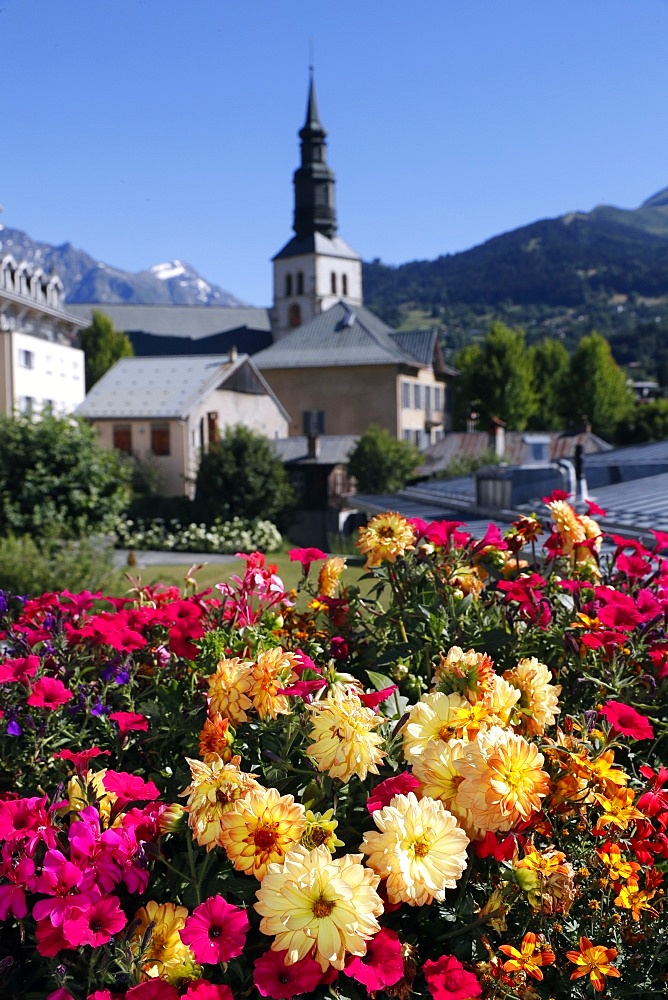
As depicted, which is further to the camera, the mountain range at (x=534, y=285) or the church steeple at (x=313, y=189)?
the mountain range at (x=534, y=285)

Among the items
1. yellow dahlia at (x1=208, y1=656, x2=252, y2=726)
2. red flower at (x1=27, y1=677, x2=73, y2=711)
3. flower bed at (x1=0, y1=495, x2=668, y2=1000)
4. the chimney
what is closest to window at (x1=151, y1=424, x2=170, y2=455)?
the chimney

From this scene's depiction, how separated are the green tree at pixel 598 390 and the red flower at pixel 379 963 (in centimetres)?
6219

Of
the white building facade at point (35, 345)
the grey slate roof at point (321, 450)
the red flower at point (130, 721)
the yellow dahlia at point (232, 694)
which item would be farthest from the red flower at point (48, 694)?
the grey slate roof at point (321, 450)

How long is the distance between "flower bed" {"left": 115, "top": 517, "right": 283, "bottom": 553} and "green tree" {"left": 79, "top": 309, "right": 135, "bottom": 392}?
3287 cm

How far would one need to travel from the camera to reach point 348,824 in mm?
1784

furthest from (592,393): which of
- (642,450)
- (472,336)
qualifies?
(472,336)

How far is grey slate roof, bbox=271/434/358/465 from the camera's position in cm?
3803

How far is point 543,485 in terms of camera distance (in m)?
10.3

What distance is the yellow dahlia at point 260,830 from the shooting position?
5.12 feet

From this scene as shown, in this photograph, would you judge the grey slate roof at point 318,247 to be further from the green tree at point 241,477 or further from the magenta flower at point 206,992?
the magenta flower at point 206,992

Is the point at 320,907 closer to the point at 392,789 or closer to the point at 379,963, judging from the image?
the point at 379,963

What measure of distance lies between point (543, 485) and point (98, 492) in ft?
66.4

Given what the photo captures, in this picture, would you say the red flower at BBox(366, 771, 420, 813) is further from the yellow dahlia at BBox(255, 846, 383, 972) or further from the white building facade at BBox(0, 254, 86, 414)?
the white building facade at BBox(0, 254, 86, 414)

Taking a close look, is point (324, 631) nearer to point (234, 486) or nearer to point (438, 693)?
point (438, 693)
